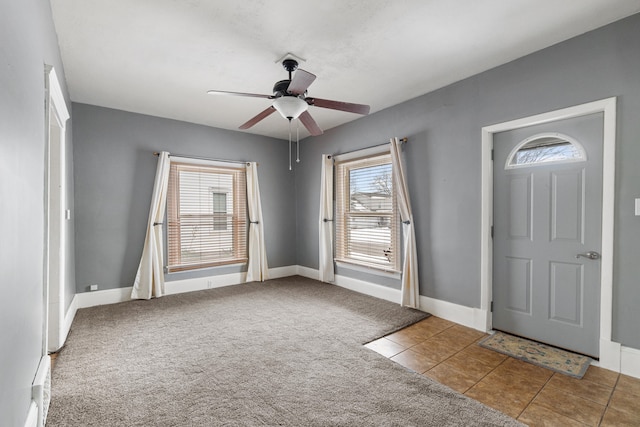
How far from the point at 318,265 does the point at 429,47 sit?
396cm

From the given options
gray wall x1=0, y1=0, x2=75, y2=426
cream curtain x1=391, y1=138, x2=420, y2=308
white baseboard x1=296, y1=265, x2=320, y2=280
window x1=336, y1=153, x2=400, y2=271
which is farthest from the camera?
white baseboard x1=296, y1=265, x2=320, y2=280

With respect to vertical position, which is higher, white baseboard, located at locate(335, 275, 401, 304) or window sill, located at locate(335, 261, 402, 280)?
A: window sill, located at locate(335, 261, 402, 280)

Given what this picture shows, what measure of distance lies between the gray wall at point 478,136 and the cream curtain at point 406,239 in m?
0.12

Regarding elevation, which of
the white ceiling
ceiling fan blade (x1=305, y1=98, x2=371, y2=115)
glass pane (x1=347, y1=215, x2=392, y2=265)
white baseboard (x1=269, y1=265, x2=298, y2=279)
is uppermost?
the white ceiling

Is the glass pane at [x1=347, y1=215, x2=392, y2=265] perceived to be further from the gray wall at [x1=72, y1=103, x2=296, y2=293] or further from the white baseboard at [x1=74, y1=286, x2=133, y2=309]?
the white baseboard at [x1=74, y1=286, x2=133, y2=309]

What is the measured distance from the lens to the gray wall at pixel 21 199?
115 cm

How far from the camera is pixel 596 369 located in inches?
97.6

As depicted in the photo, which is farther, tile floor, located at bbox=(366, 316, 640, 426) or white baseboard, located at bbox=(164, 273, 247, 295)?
white baseboard, located at bbox=(164, 273, 247, 295)

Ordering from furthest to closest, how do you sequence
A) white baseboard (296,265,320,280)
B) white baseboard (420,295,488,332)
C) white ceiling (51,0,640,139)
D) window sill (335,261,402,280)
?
white baseboard (296,265,320,280)
window sill (335,261,402,280)
white baseboard (420,295,488,332)
white ceiling (51,0,640,139)

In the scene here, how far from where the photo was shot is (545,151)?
2922 millimetres

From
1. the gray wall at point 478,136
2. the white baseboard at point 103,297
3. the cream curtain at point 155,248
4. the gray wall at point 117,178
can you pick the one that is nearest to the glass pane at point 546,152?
the gray wall at point 478,136

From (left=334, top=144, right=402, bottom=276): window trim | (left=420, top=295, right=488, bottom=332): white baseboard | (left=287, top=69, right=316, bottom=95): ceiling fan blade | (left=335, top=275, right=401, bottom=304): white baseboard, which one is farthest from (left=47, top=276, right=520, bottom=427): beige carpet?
(left=287, top=69, right=316, bottom=95): ceiling fan blade

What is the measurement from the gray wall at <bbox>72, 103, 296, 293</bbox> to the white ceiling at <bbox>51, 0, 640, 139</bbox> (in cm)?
60

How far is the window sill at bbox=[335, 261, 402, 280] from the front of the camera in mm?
Result: 4281
